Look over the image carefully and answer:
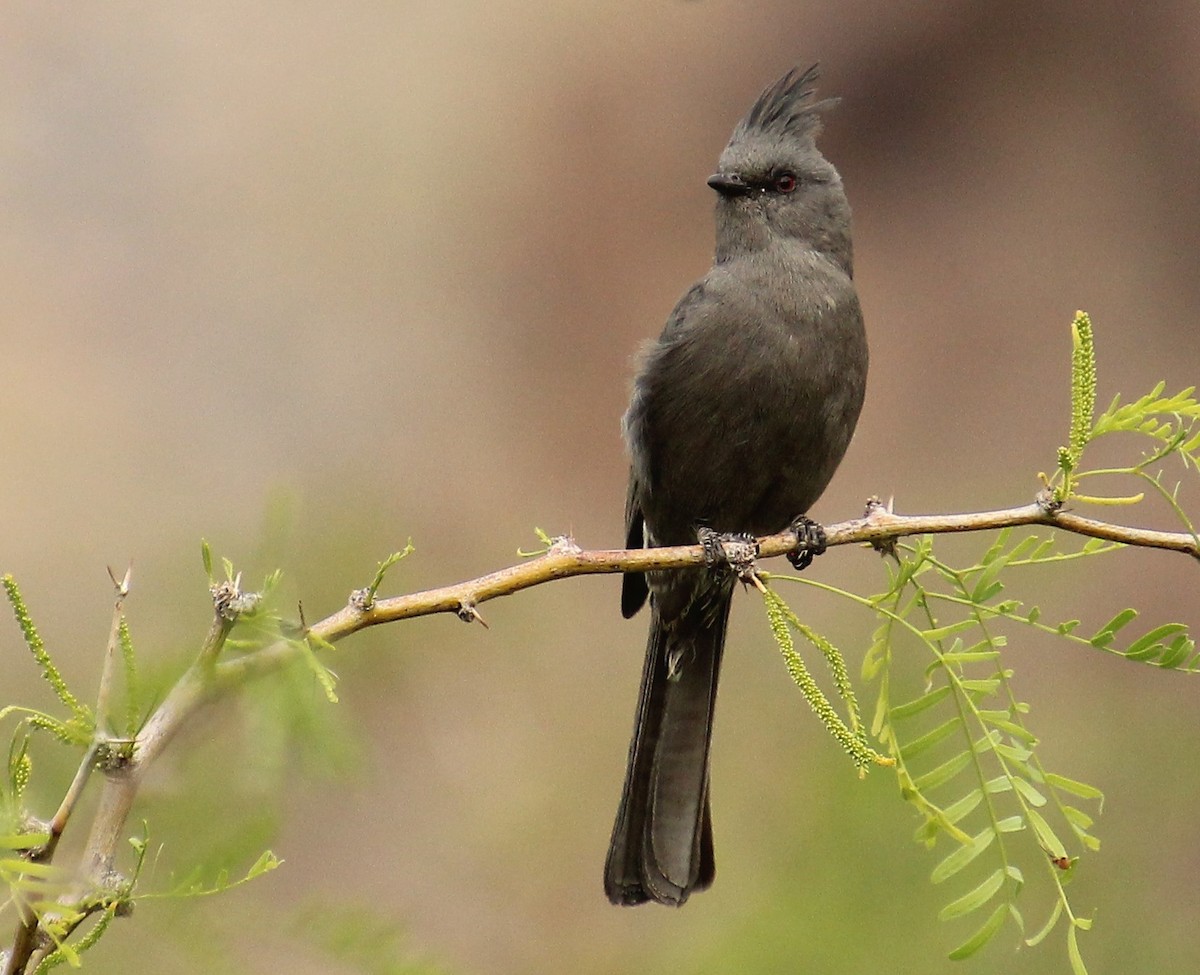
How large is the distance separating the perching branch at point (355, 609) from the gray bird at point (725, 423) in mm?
1395

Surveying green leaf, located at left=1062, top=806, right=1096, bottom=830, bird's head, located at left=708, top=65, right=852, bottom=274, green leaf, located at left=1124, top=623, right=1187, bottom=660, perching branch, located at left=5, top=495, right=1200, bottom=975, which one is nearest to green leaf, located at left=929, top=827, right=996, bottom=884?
green leaf, located at left=1062, top=806, right=1096, bottom=830

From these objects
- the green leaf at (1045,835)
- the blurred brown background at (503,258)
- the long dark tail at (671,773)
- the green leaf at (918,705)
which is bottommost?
the green leaf at (1045,835)

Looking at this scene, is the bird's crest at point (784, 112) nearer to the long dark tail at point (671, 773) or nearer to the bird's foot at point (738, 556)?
the long dark tail at point (671, 773)

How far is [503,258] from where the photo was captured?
37.1 ft

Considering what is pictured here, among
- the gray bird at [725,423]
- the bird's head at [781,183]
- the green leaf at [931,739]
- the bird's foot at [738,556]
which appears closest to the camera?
the green leaf at [931,739]

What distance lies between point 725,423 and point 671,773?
1.12m

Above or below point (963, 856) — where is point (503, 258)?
above

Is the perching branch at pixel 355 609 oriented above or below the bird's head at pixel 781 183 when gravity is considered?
below

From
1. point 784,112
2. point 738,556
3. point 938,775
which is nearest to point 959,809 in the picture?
point 938,775

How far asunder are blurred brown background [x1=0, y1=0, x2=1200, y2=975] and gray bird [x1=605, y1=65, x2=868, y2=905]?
3.64 metres

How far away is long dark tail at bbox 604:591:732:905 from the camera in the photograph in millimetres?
4188

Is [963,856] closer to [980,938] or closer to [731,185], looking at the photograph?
[980,938]

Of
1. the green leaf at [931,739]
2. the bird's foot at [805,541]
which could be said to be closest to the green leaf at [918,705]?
the green leaf at [931,739]

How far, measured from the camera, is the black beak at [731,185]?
16.7 feet
